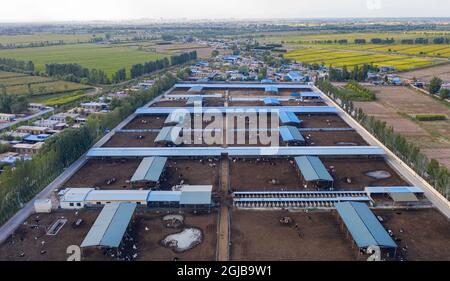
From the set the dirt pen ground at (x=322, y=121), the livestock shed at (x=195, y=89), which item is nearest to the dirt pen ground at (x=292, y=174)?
the dirt pen ground at (x=322, y=121)

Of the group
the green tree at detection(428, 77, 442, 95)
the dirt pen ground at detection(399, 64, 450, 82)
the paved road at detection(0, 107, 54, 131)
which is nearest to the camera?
the paved road at detection(0, 107, 54, 131)

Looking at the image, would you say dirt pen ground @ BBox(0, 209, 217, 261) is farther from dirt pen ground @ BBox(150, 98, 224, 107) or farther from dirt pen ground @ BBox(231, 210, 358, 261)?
dirt pen ground @ BBox(150, 98, 224, 107)

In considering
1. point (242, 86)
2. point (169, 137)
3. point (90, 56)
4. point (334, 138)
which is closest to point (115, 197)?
point (169, 137)

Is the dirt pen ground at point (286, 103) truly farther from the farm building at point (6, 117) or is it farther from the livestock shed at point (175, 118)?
the farm building at point (6, 117)

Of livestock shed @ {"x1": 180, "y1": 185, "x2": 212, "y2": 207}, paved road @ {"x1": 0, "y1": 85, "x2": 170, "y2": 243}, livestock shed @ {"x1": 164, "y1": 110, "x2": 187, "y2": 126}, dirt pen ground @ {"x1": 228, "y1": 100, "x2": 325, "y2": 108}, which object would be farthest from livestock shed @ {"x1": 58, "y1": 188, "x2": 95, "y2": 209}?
dirt pen ground @ {"x1": 228, "y1": 100, "x2": 325, "y2": 108}
